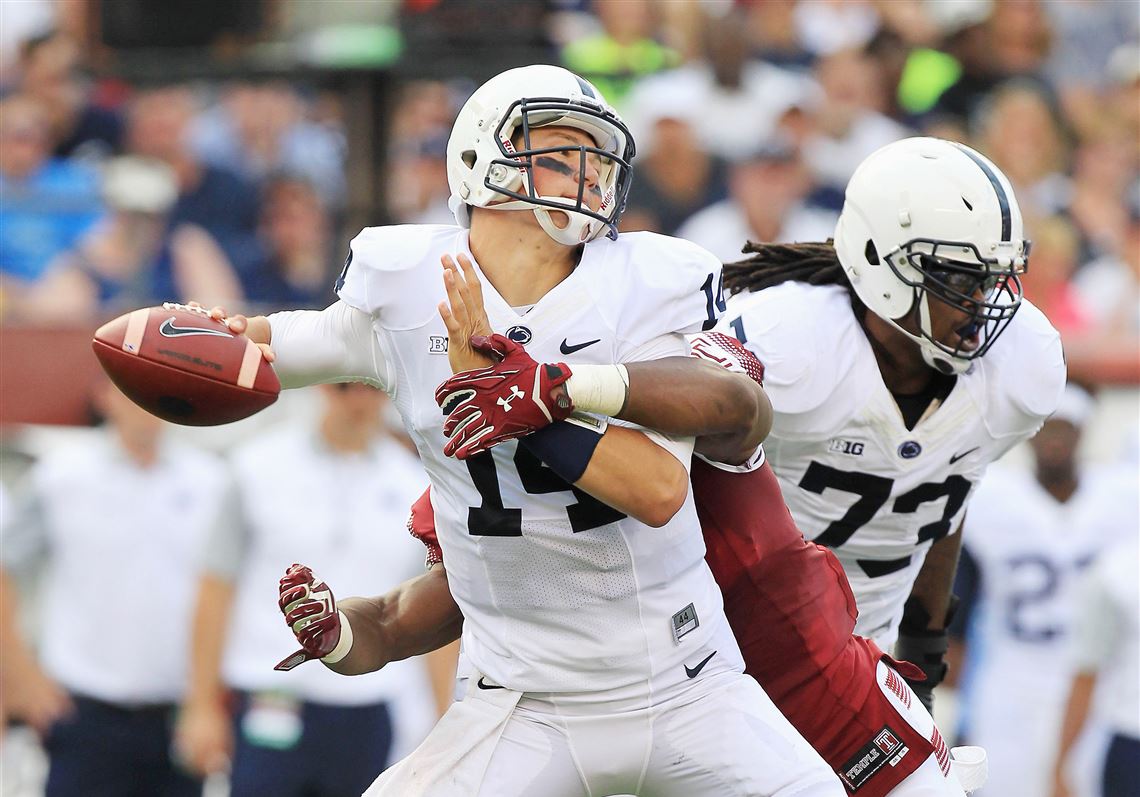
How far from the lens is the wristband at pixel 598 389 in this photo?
9.04ft

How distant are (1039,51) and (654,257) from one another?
578 centimetres

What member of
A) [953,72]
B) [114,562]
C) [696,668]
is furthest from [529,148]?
[953,72]

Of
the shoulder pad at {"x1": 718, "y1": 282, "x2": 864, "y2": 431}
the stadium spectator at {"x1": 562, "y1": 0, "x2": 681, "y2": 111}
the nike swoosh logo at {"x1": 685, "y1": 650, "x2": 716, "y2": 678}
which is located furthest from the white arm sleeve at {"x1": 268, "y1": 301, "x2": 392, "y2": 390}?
the stadium spectator at {"x1": 562, "y1": 0, "x2": 681, "y2": 111}

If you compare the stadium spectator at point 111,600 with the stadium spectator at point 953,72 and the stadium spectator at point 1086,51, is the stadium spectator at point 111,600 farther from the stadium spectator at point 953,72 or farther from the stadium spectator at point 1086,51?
the stadium spectator at point 1086,51

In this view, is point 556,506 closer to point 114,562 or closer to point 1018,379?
point 1018,379

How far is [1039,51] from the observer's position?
27.0 feet

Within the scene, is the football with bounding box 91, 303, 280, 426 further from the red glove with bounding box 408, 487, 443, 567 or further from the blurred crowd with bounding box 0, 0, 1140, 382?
the blurred crowd with bounding box 0, 0, 1140, 382

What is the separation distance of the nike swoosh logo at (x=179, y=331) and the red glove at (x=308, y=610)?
0.46 m

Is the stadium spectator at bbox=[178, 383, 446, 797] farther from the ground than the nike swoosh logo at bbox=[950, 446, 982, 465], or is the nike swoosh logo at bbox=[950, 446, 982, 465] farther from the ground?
the nike swoosh logo at bbox=[950, 446, 982, 465]

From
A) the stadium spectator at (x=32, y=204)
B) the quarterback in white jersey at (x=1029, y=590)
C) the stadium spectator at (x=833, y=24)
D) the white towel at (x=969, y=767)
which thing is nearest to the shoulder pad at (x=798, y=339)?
the white towel at (x=969, y=767)

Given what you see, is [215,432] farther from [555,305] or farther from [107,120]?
[555,305]

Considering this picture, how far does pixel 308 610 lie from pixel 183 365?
20.5 inches

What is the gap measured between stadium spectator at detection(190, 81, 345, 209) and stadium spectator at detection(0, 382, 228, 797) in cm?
212

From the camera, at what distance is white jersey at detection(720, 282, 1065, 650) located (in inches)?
143
